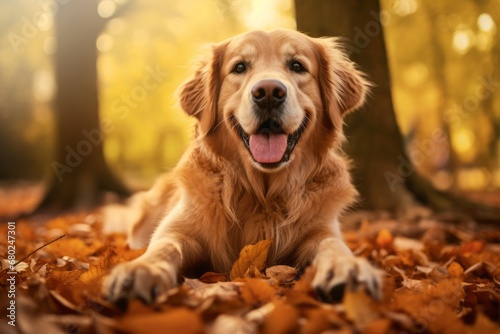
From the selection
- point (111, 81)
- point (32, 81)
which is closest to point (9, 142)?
point (32, 81)

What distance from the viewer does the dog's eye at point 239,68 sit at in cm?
316

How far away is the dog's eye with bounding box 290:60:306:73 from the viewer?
3158 millimetres

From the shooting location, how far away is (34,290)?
1.98 metres

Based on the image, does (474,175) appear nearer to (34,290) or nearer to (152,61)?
(152,61)

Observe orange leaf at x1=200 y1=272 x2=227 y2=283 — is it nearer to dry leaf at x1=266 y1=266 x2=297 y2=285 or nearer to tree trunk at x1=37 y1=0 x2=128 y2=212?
dry leaf at x1=266 y1=266 x2=297 y2=285

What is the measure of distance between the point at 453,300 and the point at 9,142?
27129 mm

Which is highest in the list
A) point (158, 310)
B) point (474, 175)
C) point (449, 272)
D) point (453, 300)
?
point (158, 310)

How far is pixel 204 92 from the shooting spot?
11.1 ft

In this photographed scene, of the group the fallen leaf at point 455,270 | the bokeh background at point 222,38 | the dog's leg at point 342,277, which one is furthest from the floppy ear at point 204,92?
the bokeh background at point 222,38

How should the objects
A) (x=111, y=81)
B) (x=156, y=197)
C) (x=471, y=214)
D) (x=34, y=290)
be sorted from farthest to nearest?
(x=111, y=81)
(x=471, y=214)
(x=156, y=197)
(x=34, y=290)

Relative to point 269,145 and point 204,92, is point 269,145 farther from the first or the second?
point 204,92

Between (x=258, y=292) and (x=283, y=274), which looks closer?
(x=258, y=292)

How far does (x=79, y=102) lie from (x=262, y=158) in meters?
6.97

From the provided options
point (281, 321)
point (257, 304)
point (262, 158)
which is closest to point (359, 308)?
point (281, 321)
